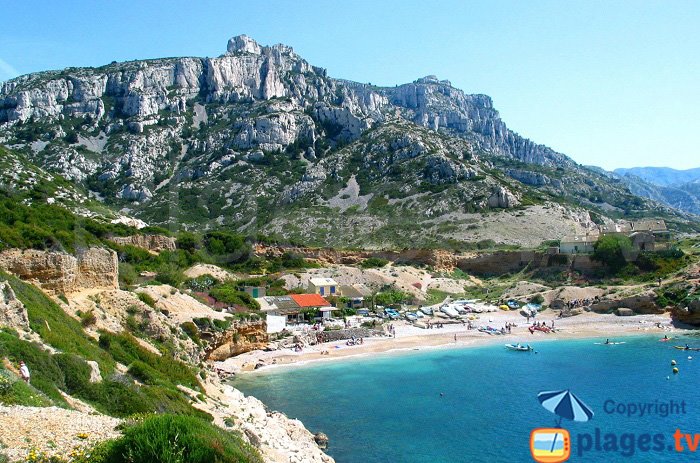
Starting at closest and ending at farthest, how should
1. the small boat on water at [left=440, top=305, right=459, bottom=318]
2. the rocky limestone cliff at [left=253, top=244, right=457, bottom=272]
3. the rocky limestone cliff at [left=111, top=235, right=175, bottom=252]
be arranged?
the small boat on water at [left=440, top=305, right=459, bottom=318] → the rocky limestone cliff at [left=111, top=235, right=175, bottom=252] → the rocky limestone cliff at [left=253, top=244, right=457, bottom=272]

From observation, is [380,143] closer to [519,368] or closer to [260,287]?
[260,287]

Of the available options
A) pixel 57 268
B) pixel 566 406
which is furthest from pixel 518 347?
pixel 57 268

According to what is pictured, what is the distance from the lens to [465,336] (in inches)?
1635

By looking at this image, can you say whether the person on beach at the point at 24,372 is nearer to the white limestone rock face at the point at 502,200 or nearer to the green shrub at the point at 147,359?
the green shrub at the point at 147,359

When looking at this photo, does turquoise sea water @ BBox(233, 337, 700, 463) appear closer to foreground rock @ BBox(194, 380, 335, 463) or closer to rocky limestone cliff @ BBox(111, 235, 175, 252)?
foreground rock @ BBox(194, 380, 335, 463)

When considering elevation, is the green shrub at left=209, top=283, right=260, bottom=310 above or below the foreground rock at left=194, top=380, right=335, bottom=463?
above

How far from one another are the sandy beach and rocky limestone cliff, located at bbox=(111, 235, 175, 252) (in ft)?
75.6

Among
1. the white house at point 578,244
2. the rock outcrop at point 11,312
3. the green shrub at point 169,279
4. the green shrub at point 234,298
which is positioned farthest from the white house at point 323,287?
the rock outcrop at point 11,312

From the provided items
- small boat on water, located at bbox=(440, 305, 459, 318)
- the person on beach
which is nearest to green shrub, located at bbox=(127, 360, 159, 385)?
the person on beach

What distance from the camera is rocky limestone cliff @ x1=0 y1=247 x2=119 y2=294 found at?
19.8 metres

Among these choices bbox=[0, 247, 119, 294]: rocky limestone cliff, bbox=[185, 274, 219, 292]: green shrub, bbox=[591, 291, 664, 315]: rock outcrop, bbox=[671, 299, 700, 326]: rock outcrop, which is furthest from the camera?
bbox=[591, 291, 664, 315]: rock outcrop

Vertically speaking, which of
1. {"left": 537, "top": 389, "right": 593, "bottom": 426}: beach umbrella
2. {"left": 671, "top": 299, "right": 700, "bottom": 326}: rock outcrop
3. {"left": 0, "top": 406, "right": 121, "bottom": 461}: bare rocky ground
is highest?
{"left": 0, "top": 406, "right": 121, "bottom": 461}: bare rocky ground

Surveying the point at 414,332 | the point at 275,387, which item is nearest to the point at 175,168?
the point at 414,332

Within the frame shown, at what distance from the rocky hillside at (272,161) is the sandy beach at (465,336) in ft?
95.3
